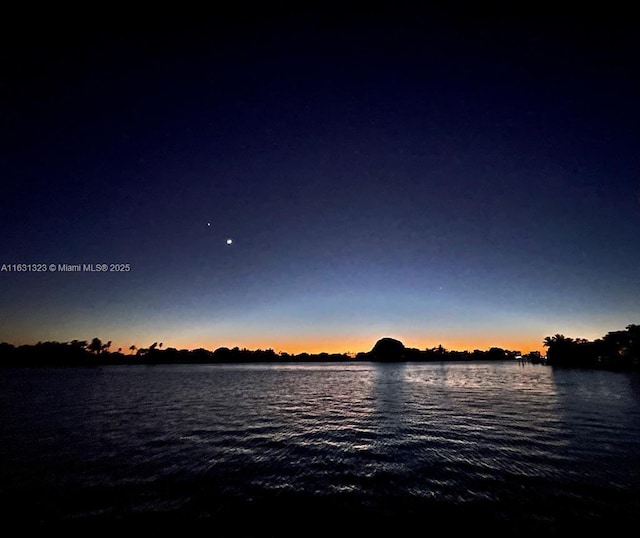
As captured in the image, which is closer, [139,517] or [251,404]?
[139,517]

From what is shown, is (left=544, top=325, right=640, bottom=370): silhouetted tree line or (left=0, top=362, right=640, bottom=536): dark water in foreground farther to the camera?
(left=544, top=325, right=640, bottom=370): silhouetted tree line

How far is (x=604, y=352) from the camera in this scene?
120 m

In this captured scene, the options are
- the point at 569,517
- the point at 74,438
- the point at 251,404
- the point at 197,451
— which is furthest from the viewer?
the point at 251,404

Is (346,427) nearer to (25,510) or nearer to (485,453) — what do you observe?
(485,453)

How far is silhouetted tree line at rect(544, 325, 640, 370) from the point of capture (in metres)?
102

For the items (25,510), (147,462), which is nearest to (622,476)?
(147,462)

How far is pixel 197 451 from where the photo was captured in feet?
58.2

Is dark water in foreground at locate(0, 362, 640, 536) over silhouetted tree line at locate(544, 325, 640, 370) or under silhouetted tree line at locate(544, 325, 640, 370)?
under

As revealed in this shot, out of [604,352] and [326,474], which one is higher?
[604,352]

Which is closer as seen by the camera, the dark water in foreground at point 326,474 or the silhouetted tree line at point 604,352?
the dark water in foreground at point 326,474

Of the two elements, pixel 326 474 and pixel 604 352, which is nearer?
pixel 326 474

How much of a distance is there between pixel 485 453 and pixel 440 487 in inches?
248

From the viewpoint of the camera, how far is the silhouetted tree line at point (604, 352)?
102m

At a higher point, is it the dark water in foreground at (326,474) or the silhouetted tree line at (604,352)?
the silhouetted tree line at (604,352)
